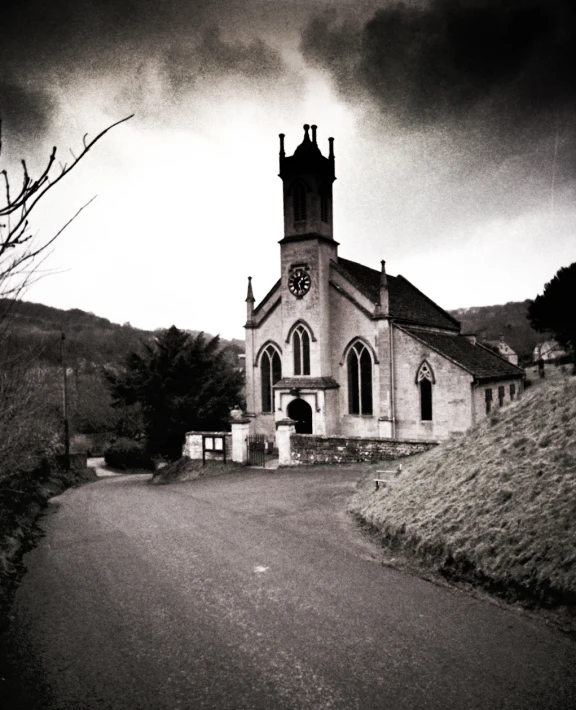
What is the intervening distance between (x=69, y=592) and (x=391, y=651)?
4827 mm

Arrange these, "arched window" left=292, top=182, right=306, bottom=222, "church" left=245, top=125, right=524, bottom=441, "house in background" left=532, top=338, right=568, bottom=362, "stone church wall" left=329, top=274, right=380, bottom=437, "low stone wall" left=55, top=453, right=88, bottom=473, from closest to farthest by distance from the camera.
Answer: "house in background" left=532, top=338, right=568, bottom=362 < "church" left=245, top=125, right=524, bottom=441 < "stone church wall" left=329, top=274, right=380, bottom=437 < "arched window" left=292, top=182, right=306, bottom=222 < "low stone wall" left=55, top=453, right=88, bottom=473

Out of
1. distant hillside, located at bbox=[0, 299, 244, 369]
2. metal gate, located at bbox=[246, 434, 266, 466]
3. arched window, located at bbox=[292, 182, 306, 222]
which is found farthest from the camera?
distant hillside, located at bbox=[0, 299, 244, 369]

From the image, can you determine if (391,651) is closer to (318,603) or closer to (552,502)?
(318,603)

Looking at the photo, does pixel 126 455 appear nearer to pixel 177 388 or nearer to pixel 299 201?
pixel 177 388

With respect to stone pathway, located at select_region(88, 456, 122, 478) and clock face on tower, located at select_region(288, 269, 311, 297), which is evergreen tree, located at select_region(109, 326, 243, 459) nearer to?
clock face on tower, located at select_region(288, 269, 311, 297)

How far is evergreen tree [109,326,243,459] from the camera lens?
85.0 feet

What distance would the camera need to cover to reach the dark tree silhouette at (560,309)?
53.5ft

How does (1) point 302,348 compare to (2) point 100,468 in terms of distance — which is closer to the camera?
(1) point 302,348

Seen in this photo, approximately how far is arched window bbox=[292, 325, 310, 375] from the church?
0.05m

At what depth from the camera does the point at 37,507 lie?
1439cm

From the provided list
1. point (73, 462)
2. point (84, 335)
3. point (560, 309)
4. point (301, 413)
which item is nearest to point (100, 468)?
point (73, 462)

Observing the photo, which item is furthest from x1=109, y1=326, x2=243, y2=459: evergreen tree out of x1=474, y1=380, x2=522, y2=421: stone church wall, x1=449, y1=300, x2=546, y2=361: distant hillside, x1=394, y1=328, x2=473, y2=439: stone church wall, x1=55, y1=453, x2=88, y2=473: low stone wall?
x1=449, y1=300, x2=546, y2=361: distant hillside

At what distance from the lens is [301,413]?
83.3 ft

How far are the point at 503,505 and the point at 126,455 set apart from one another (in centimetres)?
3363
